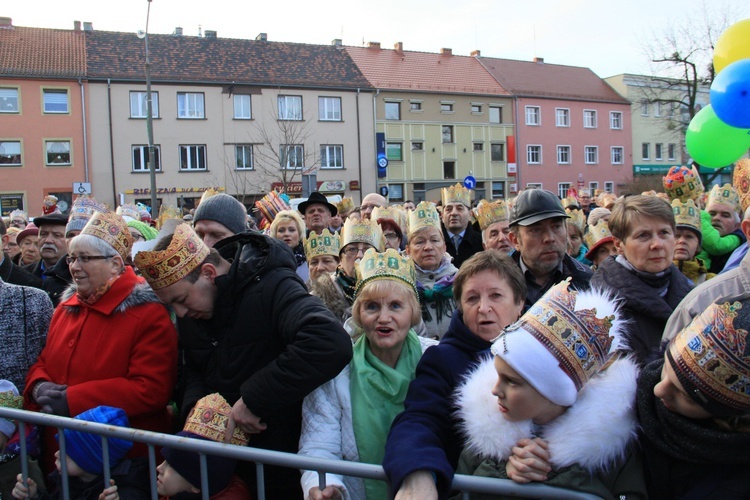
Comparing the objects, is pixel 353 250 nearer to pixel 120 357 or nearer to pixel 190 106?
pixel 120 357

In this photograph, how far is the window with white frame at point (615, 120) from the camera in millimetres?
46469

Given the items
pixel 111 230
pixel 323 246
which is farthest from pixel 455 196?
pixel 111 230

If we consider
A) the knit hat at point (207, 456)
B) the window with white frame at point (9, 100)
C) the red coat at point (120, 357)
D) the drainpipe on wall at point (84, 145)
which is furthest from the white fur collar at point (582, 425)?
the window with white frame at point (9, 100)

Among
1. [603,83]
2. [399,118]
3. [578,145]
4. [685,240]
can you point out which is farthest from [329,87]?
[685,240]

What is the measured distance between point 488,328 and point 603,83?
50.8m

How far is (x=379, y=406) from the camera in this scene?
8.60 feet

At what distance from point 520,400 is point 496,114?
139ft

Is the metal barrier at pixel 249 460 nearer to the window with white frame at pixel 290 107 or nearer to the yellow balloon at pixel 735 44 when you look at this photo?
the yellow balloon at pixel 735 44

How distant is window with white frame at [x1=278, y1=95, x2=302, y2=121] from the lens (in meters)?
35.4

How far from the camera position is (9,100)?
30.7 metres

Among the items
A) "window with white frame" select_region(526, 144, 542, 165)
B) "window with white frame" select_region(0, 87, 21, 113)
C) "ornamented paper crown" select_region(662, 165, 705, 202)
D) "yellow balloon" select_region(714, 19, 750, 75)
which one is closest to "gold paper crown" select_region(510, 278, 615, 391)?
"yellow balloon" select_region(714, 19, 750, 75)

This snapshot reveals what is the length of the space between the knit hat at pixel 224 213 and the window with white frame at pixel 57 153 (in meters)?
31.2

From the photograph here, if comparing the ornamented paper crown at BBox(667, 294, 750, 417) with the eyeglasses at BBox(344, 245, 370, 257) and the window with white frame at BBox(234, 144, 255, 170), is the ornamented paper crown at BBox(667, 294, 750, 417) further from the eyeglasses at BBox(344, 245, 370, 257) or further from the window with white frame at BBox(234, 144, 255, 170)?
the window with white frame at BBox(234, 144, 255, 170)

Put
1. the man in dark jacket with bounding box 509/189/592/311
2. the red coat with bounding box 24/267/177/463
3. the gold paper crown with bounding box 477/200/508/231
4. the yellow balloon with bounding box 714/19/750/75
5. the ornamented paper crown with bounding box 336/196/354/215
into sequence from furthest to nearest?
the ornamented paper crown with bounding box 336/196/354/215
the gold paper crown with bounding box 477/200/508/231
the yellow balloon with bounding box 714/19/750/75
the man in dark jacket with bounding box 509/189/592/311
the red coat with bounding box 24/267/177/463
